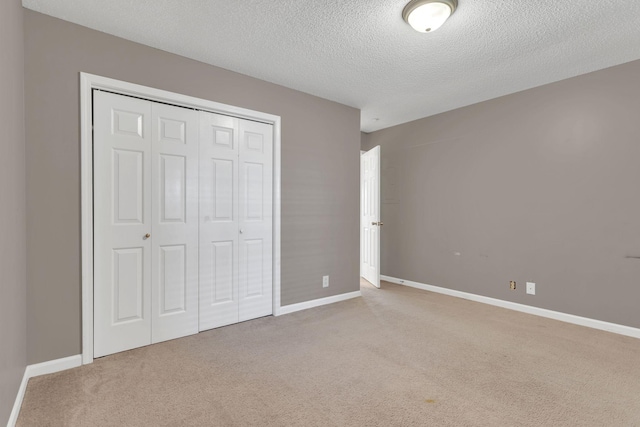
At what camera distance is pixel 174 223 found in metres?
2.79

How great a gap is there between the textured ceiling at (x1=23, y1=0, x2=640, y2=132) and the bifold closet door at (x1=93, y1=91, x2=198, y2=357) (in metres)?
0.65

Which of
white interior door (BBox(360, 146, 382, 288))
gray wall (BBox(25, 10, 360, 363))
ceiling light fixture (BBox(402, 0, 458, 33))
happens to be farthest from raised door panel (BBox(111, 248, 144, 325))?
white interior door (BBox(360, 146, 382, 288))

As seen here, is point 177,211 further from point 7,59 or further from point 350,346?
point 350,346

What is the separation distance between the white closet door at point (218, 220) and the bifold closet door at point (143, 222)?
85 millimetres

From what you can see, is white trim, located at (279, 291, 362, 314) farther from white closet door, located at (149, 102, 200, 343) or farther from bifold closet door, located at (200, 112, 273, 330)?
white closet door, located at (149, 102, 200, 343)

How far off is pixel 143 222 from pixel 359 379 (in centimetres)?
208

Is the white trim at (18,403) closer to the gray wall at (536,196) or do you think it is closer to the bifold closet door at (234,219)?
the bifold closet door at (234,219)

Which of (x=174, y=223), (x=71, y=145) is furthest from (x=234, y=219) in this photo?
(x=71, y=145)

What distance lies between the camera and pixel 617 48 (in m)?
2.70

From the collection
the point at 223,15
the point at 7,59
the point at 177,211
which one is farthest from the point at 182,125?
the point at 7,59

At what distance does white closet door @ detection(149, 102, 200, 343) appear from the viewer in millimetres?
2697

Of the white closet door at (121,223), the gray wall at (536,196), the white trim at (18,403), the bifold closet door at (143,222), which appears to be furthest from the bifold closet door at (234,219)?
the gray wall at (536,196)

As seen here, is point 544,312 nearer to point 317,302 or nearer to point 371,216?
point 371,216

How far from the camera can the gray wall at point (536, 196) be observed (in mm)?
3006
